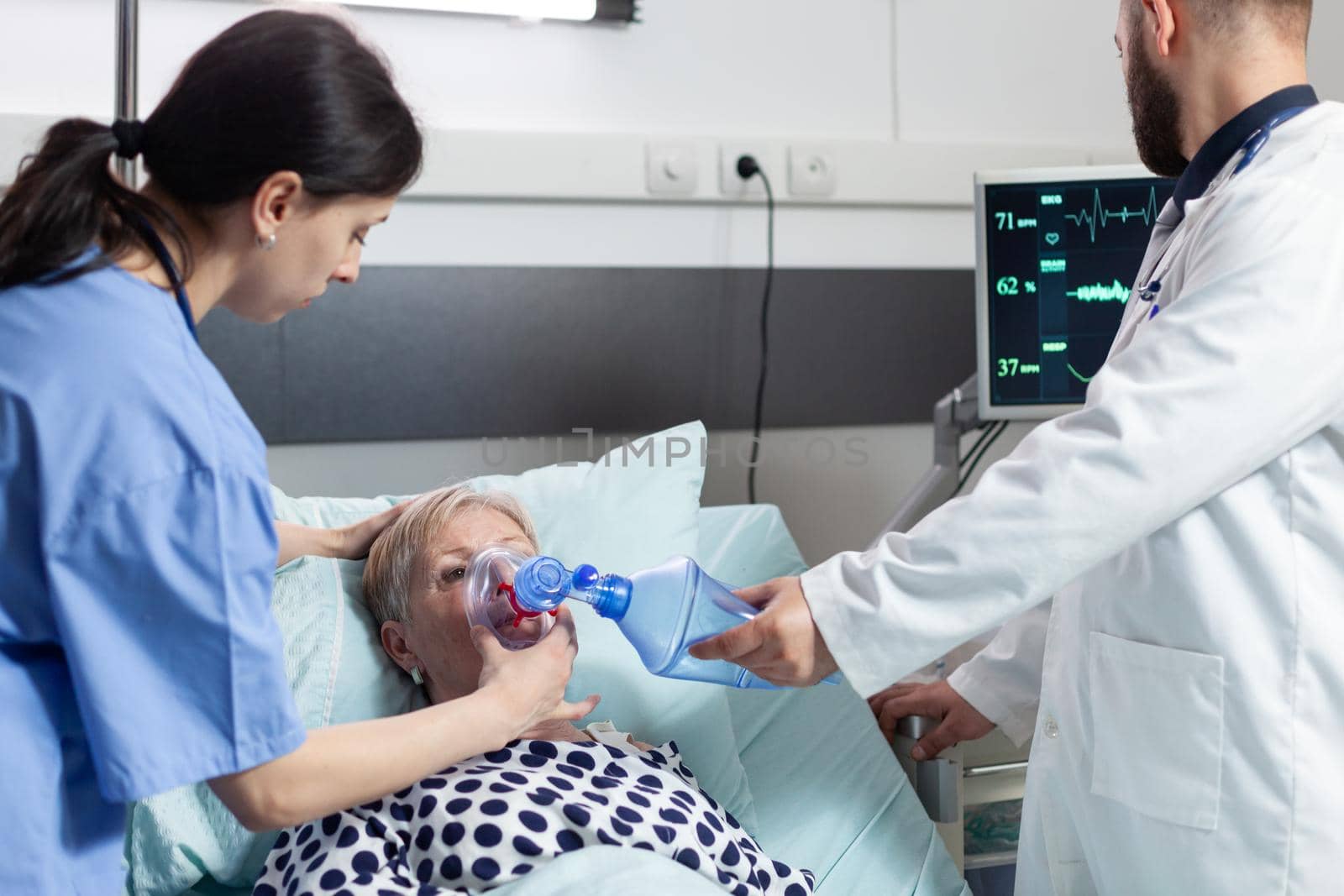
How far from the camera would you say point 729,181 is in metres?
2.31

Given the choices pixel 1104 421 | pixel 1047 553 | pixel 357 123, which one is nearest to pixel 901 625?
pixel 1047 553

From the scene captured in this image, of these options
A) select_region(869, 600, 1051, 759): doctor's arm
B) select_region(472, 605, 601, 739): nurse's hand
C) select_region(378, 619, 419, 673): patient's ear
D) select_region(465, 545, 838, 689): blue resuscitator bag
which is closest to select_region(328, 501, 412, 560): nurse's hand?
select_region(378, 619, 419, 673): patient's ear

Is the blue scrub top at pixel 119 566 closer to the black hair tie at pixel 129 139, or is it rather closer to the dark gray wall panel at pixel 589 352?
the black hair tie at pixel 129 139

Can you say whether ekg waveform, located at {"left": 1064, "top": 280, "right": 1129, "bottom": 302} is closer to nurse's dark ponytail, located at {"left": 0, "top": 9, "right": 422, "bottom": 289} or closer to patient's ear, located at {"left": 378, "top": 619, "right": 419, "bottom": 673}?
patient's ear, located at {"left": 378, "top": 619, "right": 419, "bottom": 673}

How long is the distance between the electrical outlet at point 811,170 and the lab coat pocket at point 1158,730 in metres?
1.27

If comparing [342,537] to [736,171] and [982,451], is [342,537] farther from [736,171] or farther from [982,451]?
[982,451]

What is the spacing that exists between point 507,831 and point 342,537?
570mm

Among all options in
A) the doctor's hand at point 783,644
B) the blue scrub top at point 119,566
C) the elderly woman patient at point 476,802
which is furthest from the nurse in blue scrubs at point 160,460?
the doctor's hand at point 783,644

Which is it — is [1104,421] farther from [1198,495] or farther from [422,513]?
[422,513]

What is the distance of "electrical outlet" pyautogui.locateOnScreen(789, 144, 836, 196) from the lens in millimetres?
2338

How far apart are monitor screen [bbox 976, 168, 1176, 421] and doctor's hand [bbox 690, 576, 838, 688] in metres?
0.85

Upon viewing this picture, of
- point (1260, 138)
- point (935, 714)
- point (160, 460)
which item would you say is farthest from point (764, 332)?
point (160, 460)

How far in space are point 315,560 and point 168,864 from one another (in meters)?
0.41

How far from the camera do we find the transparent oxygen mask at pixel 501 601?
1.43m
